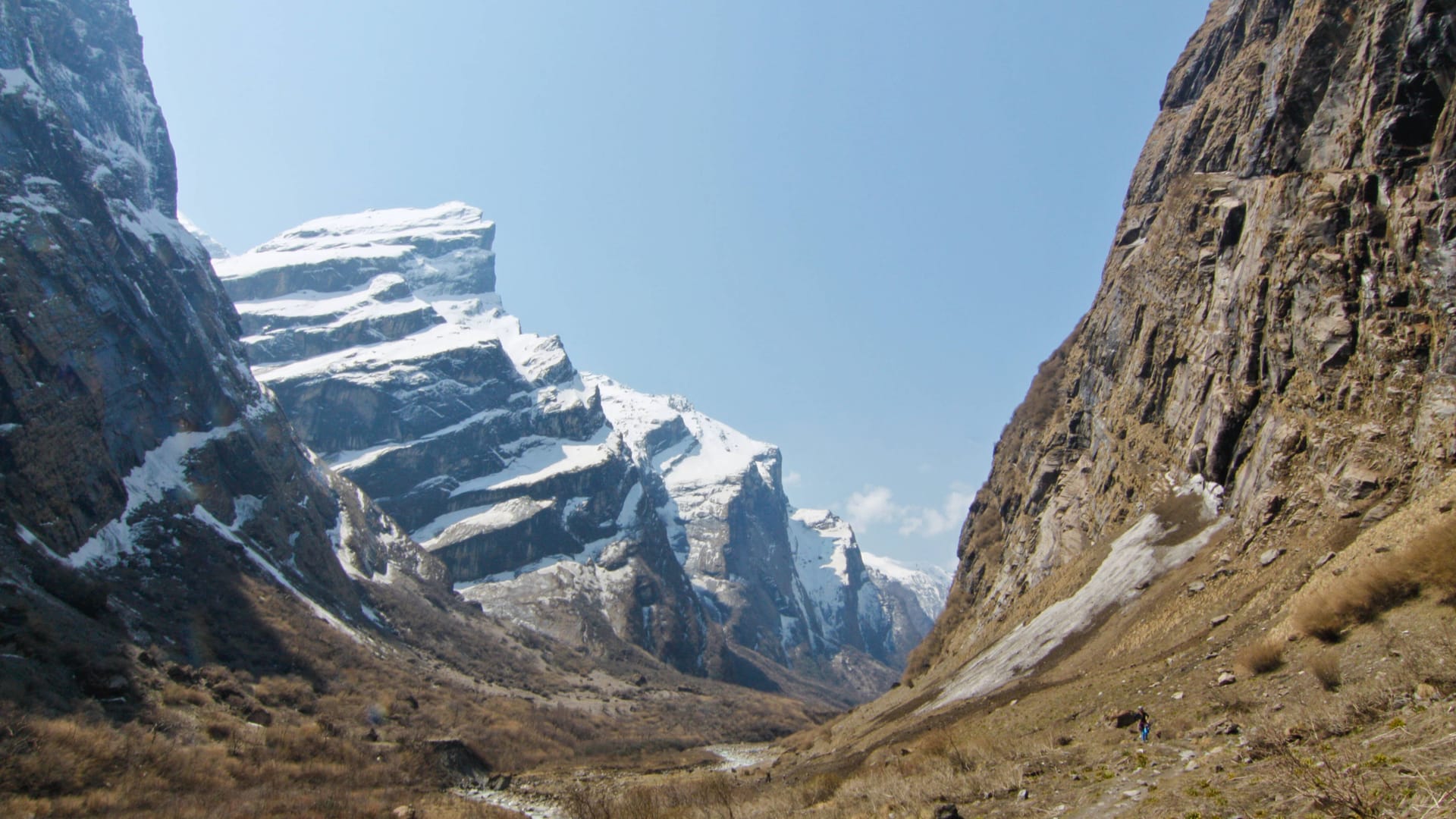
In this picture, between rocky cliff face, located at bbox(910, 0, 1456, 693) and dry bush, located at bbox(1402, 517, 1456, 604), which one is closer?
dry bush, located at bbox(1402, 517, 1456, 604)

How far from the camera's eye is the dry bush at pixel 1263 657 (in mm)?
20359

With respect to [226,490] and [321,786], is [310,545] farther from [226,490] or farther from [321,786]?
[321,786]

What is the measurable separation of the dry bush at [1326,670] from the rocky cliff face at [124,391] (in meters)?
90.4

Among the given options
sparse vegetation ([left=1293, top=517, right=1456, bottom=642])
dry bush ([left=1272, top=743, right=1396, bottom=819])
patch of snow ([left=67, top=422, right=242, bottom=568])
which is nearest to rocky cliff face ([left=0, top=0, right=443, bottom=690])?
patch of snow ([left=67, top=422, right=242, bottom=568])

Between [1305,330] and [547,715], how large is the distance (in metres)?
129

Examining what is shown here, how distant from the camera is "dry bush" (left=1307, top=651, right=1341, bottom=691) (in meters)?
17.0

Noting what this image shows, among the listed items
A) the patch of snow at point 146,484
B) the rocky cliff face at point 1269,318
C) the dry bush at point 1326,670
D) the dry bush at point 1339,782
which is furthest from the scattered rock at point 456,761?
the dry bush at point 1339,782

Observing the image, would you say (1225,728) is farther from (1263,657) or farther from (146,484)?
(146,484)

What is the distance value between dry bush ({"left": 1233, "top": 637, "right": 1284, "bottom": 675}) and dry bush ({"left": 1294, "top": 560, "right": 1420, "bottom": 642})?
0.89 m

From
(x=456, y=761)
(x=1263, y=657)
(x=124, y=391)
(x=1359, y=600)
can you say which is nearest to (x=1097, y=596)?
(x=1263, y=657)

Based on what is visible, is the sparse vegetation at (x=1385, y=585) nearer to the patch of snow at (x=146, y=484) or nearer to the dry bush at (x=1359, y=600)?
the dry bush at (x=1359, y=600)

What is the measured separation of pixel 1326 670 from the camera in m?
17.2

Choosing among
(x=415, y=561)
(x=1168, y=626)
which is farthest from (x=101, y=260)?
(x=1168, y=626)

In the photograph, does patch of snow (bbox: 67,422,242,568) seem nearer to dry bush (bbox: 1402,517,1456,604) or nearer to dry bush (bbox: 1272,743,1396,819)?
dry bush (bbox: 1272,743,1396,819)
